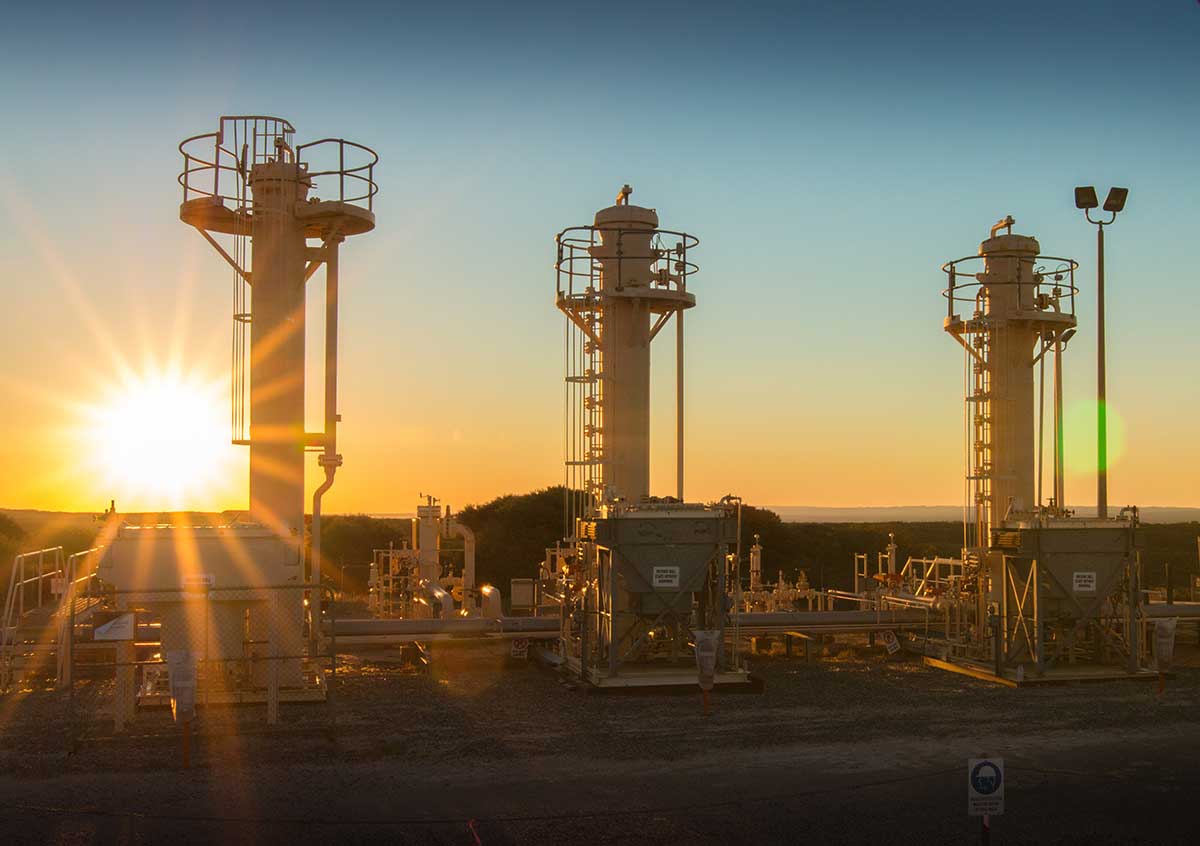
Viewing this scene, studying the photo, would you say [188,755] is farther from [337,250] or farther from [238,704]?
[337,250]

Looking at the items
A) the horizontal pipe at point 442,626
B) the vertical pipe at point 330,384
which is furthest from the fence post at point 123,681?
the horizontal pipe at point 442,626

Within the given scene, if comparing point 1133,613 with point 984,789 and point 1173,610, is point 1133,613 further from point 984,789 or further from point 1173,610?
→ point 984,789

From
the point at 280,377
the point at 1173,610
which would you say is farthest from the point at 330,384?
the point at 1173,610

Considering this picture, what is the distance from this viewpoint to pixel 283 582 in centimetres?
1817

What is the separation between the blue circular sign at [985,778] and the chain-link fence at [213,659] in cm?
868

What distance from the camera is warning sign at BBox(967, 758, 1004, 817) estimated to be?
32.8ft

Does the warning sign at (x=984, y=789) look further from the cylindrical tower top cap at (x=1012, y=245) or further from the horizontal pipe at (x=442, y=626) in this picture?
the cylindrical tower top cap at (x=1012, y=245)

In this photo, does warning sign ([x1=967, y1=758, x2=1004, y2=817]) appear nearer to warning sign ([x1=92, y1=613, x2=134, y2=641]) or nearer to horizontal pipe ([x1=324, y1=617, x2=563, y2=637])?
warning sign ([x1=92, y1=613, x2=134, y2=641])

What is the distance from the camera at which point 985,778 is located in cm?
1003

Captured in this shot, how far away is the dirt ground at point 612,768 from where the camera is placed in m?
11.7

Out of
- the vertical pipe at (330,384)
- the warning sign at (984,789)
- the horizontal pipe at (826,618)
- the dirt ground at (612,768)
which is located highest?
the vertical pipe at (330,384)

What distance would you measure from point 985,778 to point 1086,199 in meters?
15.6

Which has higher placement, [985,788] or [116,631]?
[116,631]

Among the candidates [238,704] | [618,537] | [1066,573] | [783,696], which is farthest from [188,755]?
[1066,573]
